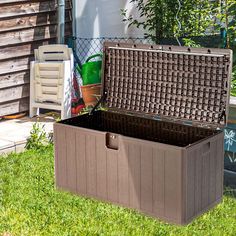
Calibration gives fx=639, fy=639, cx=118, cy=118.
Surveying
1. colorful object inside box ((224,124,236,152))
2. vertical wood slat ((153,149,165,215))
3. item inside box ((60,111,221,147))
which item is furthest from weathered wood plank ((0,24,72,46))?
vertical wood slat ((153,149,165,215))

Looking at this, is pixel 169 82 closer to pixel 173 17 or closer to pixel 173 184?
pixel 173 184

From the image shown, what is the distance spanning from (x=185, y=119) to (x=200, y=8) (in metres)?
4.92

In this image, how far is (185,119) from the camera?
3.60 m

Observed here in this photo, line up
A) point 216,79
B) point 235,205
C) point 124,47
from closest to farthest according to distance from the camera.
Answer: point 216,79 < point 124,47 < point 235,205

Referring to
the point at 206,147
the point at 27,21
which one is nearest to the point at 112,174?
the point at 206,147

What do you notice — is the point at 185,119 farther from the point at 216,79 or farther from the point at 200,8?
the point at 200,8

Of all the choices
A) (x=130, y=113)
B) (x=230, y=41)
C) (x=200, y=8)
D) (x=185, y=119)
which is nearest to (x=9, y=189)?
(x=130, y=113)

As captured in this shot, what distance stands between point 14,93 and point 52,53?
63 cm

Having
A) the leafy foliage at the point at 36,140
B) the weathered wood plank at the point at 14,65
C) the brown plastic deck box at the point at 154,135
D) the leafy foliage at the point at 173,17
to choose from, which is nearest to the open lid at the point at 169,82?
the brown plastic deck box at the point at 154,135

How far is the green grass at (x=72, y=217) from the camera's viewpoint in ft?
13.3

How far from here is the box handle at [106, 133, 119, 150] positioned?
10.6 ft

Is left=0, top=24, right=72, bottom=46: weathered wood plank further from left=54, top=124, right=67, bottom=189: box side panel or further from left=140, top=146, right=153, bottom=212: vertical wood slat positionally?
left=140, top=146, right=153, bottom=212: vertical wood slat

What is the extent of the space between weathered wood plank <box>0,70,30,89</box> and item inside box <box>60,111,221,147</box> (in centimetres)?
324

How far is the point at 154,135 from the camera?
3.91 meters
